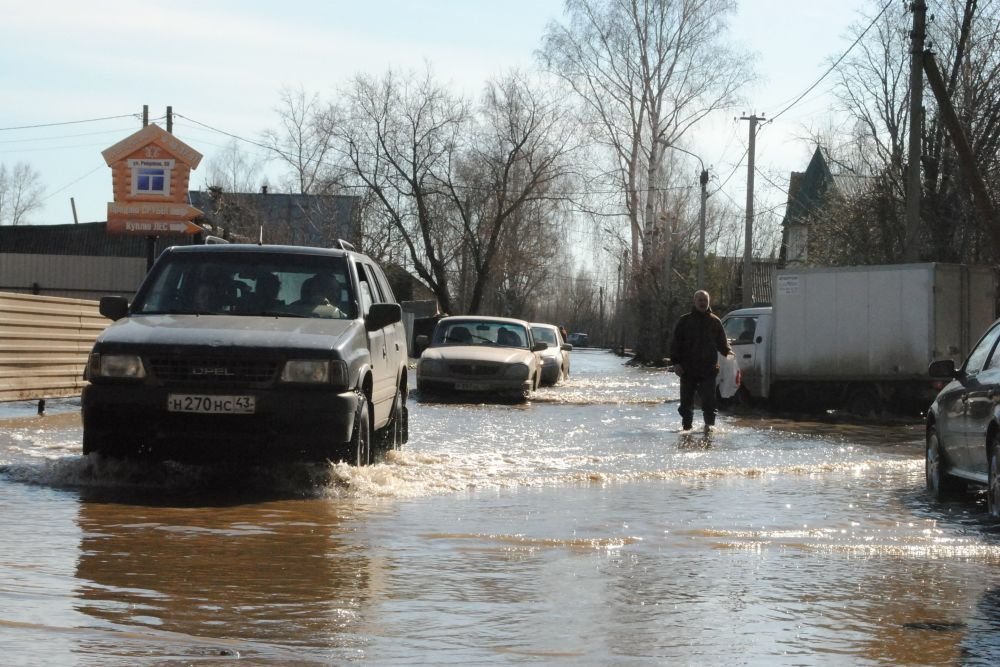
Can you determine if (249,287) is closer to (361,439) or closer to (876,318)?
(361,439)

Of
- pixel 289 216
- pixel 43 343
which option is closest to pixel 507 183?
pixel 289 216

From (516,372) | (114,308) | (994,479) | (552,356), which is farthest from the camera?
(552,356)

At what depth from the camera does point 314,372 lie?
31.2ft

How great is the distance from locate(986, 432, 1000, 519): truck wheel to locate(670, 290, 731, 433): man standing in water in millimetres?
8021

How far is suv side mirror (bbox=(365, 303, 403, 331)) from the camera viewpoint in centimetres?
1091

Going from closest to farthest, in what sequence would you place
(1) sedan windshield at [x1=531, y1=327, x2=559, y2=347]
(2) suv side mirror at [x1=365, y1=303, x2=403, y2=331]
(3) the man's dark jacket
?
(2) suv side mirror at [x1=365, y1=303, x2=403, y2=331]
(3) the man's dark jacket
(1) sedan windshield at [x1=531, y1=327, x2=559, y2=347]

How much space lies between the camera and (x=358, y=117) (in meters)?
52.2

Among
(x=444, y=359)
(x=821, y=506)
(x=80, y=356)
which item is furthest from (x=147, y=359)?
(x=444, y=359)

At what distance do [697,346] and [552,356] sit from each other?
1378 cm

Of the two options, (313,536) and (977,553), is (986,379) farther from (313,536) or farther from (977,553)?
(313,536)

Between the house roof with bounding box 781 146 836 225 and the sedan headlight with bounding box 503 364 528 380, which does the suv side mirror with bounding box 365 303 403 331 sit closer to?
the sedan headlight with bounding box 503 364 528 380

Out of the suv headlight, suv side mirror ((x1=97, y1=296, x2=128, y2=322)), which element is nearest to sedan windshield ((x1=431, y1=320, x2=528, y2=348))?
suv side mirror ((x1=97, y1=296, x2=128, y2=322))

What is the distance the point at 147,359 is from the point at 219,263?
66.9 inches

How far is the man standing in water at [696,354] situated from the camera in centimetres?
1733
